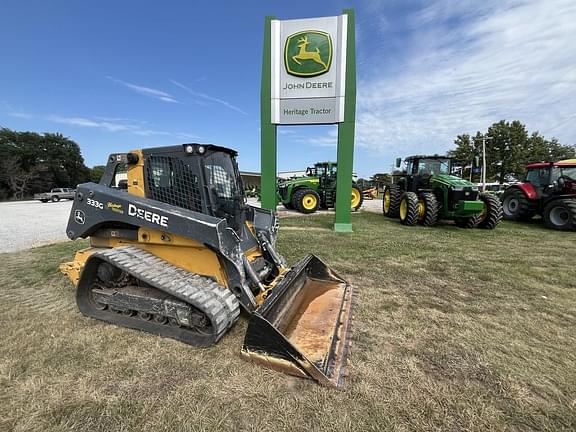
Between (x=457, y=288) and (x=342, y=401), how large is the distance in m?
3.27

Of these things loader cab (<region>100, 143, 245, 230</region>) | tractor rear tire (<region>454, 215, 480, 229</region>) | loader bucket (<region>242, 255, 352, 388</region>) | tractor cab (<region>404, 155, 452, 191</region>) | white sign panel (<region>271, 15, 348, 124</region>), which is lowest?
loader bucket (<region>242, 255, 352, 388</region>)

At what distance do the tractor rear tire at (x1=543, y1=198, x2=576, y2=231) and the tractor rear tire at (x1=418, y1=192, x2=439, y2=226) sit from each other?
385 centimetres

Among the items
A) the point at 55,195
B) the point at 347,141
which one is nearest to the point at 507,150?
the point at 347,141

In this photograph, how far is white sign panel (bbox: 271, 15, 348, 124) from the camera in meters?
9.08

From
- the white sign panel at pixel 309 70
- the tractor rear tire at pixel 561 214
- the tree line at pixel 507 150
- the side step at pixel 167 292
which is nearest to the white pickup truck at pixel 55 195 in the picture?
the white sign panel at pixel 309 70

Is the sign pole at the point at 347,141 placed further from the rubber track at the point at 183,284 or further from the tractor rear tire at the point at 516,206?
the tractor rear tire at the point at 516,206

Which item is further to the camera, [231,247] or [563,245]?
[563,245]

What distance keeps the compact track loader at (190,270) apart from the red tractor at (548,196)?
1035 cm

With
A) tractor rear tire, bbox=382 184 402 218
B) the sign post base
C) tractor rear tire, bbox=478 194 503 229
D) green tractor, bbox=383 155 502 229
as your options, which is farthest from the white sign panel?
tractor rear tire, bbox=478 194 503 229

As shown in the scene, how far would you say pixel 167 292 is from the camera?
2740mm

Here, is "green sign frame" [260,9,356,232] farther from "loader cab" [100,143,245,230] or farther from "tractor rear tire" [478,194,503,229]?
"loader cab" [100,143,245,230]

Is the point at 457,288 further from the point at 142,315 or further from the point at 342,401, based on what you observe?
the point at 142,315

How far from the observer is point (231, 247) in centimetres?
305

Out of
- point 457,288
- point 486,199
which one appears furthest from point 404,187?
point 457,288
